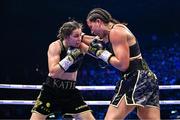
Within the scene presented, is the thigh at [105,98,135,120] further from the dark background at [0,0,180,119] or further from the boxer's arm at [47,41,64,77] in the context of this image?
the dark background at [0,0,180,119]

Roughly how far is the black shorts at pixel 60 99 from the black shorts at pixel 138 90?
658 millimetres

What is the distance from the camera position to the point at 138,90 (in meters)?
2.39

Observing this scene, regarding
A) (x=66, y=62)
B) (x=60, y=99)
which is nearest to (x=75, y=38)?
(x=66, y=62)

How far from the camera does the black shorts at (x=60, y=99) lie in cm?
298

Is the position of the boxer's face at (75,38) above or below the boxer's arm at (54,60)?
above

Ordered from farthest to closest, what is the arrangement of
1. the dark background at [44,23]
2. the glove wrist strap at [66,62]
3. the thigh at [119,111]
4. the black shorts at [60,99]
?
the dark background at [44,23] → the black shorts at [60,99] → the glove wrist strap at [66,62] → the thigh at [119,111]

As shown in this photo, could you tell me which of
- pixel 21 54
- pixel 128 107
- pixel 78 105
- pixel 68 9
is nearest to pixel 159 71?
pixel 68 9

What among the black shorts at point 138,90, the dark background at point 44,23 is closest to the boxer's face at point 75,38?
the black shorts at point 138,90

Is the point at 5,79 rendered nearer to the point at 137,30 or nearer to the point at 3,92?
the point at 3,92

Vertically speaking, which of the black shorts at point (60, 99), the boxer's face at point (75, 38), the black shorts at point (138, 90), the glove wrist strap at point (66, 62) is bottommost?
the black shorts at point (60, 99)

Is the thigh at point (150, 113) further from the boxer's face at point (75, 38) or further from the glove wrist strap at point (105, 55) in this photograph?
the boxer's face at point (75, 38)

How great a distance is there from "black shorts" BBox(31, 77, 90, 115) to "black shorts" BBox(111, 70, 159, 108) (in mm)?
658

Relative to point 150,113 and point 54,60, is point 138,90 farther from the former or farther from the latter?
point 54,60

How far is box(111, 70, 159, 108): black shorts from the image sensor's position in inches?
93.3
